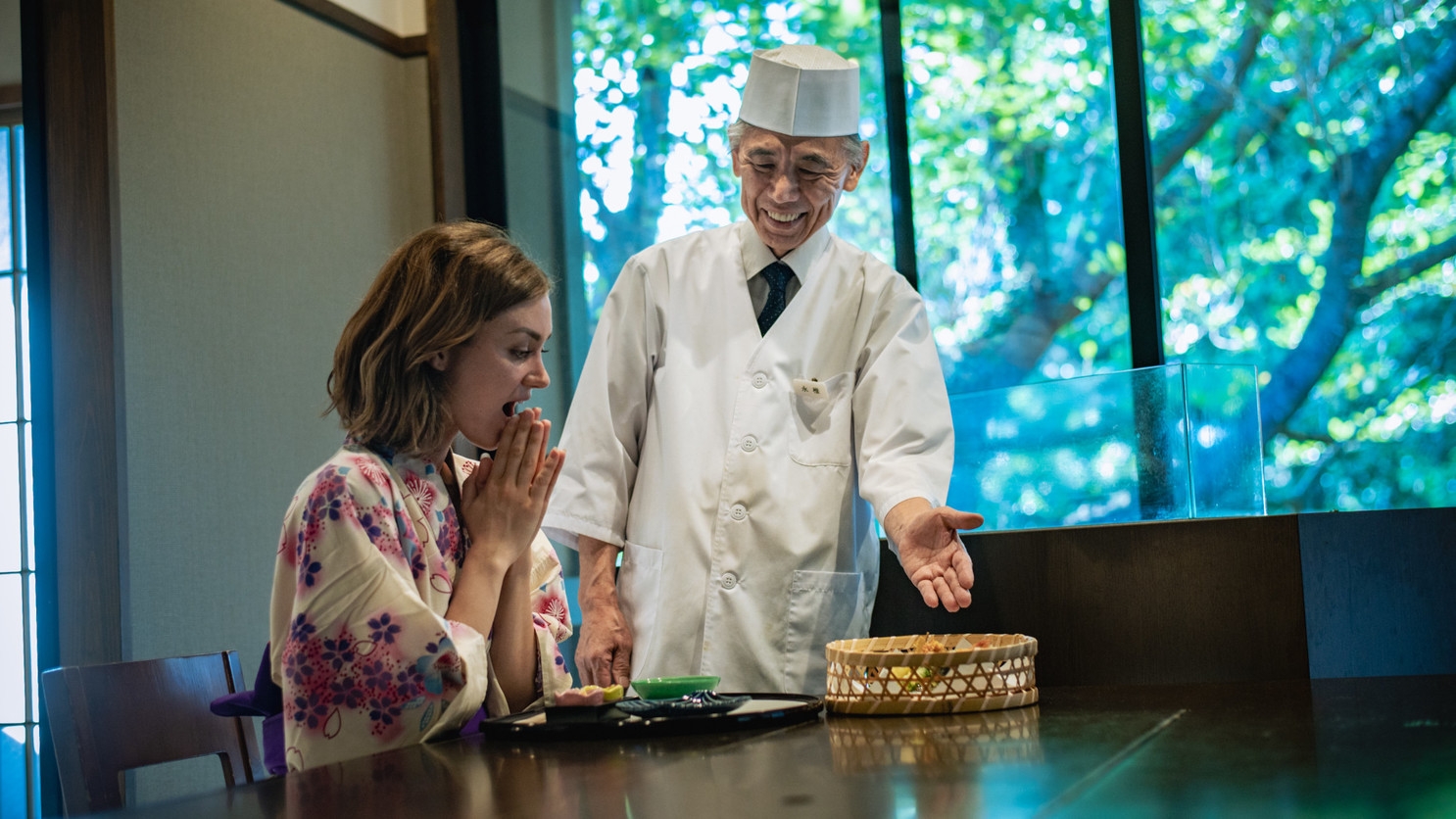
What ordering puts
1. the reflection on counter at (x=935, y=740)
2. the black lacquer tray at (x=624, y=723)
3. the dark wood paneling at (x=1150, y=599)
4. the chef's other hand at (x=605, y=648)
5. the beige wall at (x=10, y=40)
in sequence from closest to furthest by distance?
1. the reflection on counter at (x=935, y=740)
2. the black lacquer tray at (x=624, y=723)
3. the dark wood paneling at (x=1150, y=599)
4. the chef's other hand at (x=605, y=648)
5. the beige wall at (x=10, y=40)

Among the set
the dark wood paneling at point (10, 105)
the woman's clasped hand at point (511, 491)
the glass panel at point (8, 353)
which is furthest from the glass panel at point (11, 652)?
the woman's clasped hand at point (511, 491)

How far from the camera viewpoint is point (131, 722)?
1441 mm

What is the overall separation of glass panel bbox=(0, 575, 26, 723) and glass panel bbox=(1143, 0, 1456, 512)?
3091 mm

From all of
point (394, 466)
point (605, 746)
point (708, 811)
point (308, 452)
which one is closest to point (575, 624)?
point (308, 452)

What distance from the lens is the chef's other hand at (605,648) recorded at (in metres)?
1.82

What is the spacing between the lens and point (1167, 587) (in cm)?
154

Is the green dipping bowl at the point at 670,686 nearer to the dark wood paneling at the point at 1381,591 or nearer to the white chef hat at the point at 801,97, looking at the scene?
the dark wood paneling at the point at 1381,591

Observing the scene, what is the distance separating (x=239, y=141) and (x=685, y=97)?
47.7 inches

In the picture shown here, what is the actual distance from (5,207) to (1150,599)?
3.15m

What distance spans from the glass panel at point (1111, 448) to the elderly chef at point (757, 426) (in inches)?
17.8

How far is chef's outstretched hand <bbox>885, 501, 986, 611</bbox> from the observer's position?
1440 millimetres

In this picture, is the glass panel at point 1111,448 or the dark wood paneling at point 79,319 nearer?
the glass panel at point 1111,448

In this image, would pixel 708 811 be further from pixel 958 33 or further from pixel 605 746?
pixel 958 33

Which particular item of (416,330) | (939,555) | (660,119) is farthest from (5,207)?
(939,555)
